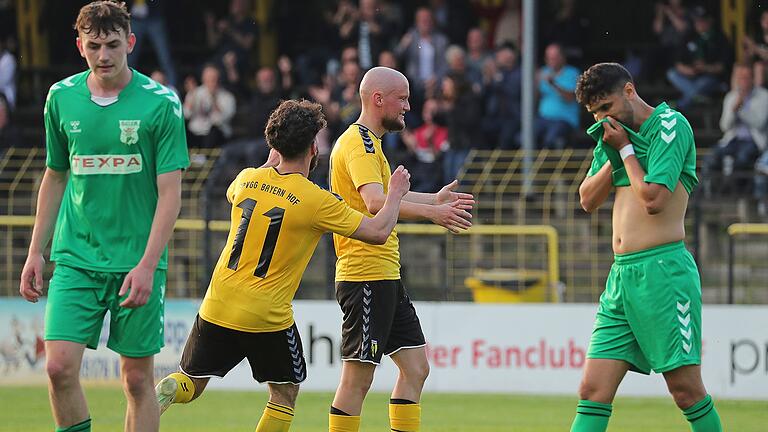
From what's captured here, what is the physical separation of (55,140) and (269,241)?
1.21 metres

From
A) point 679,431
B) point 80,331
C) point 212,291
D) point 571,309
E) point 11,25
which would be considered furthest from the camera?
point 11,25

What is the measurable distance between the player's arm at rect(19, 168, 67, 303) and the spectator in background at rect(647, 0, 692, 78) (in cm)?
1342

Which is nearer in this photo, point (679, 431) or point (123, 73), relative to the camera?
point (123, 73)

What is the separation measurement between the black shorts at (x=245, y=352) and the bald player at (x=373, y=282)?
0.47 m

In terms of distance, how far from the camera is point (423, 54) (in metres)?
18.8

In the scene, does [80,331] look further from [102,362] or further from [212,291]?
[102,362]

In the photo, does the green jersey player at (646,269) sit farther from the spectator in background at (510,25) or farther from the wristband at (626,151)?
the spectator in background at (510,25)

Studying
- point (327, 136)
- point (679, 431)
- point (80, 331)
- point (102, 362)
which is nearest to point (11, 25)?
point (327, 136)

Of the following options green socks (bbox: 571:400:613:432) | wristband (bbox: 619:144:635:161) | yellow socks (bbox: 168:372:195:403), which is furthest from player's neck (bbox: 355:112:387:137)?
green socks (bbox: 571:400:613:432)

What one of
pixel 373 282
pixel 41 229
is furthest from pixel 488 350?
pixel 41 229

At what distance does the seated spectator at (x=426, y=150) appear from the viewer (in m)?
17.2

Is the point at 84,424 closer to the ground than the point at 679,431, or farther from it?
farther from it

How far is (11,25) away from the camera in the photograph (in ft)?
75.6

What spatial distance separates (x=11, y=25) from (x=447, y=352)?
12086mm
